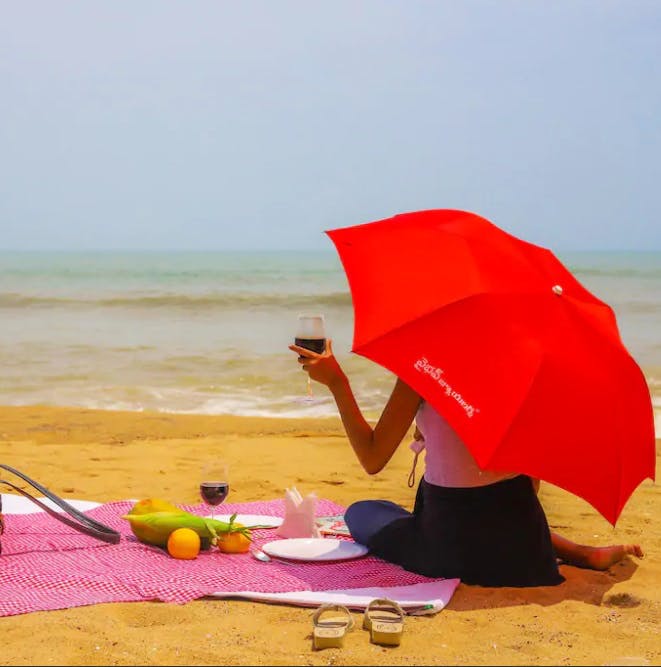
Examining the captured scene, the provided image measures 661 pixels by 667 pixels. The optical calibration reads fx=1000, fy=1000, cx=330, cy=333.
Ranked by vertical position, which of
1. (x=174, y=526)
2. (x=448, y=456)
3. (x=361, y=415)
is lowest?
(x=174, y=526)

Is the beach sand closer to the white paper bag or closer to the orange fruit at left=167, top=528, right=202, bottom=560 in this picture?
the orange fruit at left=167, top=528, right=202, bottom=560

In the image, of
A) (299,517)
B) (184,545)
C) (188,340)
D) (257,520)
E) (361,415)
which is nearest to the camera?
(361,415)

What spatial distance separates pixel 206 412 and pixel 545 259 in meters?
6.99

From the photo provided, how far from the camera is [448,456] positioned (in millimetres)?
4305

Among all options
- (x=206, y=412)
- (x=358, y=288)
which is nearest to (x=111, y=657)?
(x=358, y=288)

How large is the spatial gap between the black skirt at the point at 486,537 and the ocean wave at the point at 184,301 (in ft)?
80.8

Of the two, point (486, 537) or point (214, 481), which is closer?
point (486, 537)

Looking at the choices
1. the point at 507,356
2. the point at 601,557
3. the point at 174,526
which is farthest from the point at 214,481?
the point at 601,557

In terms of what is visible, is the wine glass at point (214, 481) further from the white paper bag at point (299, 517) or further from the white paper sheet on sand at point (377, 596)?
the white paper sheet on sand at point (377, 596)

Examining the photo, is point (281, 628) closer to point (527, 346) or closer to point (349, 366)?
point (527, 346)

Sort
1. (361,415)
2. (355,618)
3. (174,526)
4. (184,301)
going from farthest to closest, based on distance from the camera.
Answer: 1. (184,301)
2. (174,526)
3. (361,415)
4. (355,618)

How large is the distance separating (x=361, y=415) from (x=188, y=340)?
15.2 metres

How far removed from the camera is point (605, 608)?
431cm

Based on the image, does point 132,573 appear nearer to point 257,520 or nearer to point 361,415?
point 257,520
